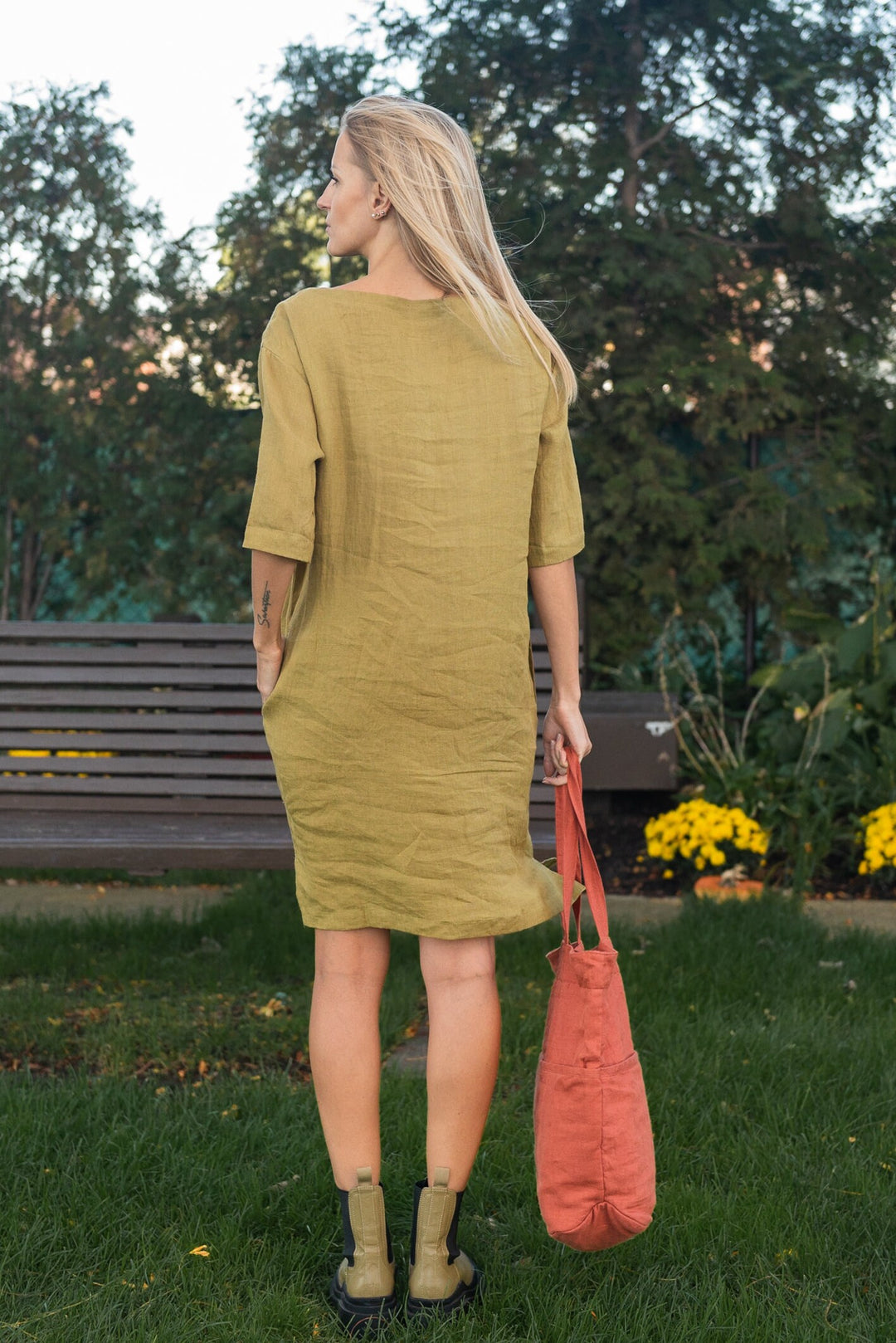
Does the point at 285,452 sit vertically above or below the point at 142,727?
above

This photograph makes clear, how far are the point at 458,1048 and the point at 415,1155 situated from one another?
59 centimetres

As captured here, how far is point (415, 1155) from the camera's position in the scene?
2389 mm

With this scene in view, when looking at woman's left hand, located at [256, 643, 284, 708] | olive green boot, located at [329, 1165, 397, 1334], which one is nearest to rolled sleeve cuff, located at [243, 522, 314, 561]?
woman's left hand, located at [256, 643, 284, 708]

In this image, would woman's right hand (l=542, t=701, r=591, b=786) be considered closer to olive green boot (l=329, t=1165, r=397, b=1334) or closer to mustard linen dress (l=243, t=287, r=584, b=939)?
mustard linen dress (l=243, t=287, r=584, b=939)

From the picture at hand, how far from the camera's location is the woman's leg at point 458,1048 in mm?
1907

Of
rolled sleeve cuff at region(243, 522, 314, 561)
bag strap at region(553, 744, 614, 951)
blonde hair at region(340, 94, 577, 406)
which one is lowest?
bag strap at region(553, 744, 614, 951)

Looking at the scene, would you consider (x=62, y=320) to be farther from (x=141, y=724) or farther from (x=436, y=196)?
(x=436, y=196)

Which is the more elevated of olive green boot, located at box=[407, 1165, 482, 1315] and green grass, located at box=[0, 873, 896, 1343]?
olive green boot, located at box=[407, 1165, 482, 1315]

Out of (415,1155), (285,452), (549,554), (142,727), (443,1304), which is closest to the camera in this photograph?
(285,452)

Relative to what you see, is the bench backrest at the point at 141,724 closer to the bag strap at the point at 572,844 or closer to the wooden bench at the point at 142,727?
the wooden bench at the point at 142,727

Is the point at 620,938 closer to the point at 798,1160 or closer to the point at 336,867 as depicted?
the point at 798,1160

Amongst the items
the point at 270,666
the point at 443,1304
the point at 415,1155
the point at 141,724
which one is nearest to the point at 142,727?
the point at 141,724

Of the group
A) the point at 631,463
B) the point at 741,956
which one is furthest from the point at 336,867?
the point at 631,463

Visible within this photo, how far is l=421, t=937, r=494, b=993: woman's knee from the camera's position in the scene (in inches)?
75.8
